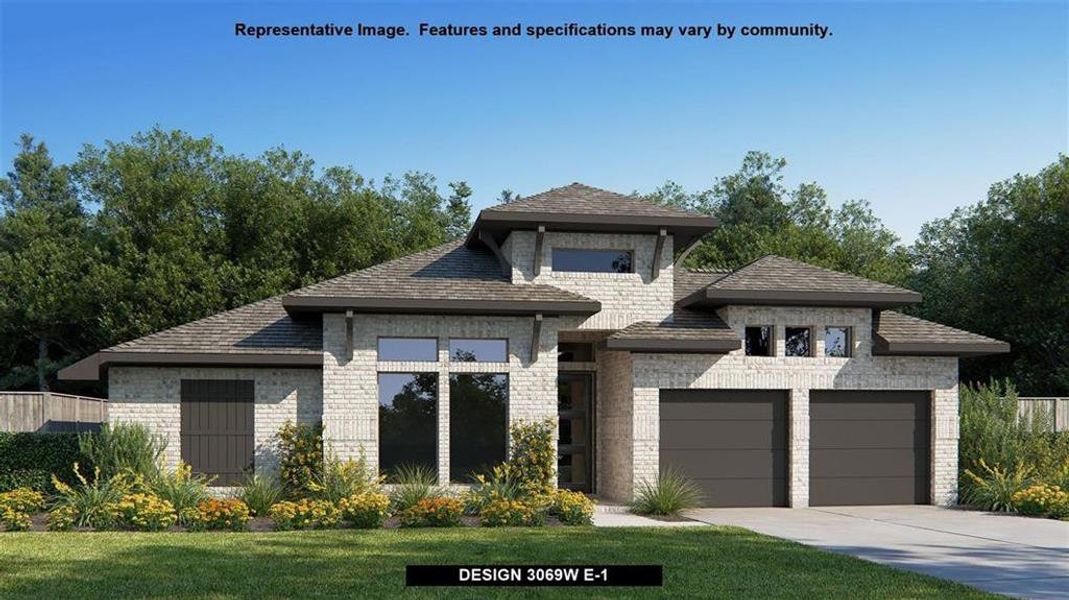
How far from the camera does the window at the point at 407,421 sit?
19109mm

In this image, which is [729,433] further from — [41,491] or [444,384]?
[41,491]

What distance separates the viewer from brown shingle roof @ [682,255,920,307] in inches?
778

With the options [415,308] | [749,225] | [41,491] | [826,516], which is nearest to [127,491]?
[41,491]

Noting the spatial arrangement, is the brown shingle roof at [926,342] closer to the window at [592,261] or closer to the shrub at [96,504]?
the window at [592,261]

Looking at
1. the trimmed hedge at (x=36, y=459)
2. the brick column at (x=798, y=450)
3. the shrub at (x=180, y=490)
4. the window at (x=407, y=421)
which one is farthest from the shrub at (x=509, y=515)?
the trimmed hedge at (x=36, y=459)

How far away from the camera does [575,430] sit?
2191cm

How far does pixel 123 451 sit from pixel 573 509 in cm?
806

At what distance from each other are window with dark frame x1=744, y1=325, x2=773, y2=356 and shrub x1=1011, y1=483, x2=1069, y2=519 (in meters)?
5.25

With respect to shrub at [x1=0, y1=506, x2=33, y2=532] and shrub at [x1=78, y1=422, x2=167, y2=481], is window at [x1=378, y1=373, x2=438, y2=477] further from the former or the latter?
shrub at [x1=0, y1=506, x2=33, y2=532]

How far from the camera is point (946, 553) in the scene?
13344mm

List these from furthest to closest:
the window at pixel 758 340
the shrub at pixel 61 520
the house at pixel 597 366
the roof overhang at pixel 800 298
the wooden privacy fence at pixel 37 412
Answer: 1. the wooden privacy fence at pixel 37 412
2. the window at pixel 758 340
3. the roof overhang at pixel 800 298
4. the house at pixel 597 366
5. the shrub at pixel 61 520

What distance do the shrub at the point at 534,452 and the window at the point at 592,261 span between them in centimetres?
314

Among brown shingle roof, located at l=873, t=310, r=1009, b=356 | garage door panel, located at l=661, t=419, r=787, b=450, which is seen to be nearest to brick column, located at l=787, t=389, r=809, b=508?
garage door panel, located at l=661, t=419, r=787, b=450

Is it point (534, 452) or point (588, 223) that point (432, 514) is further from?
point (588, 223)
